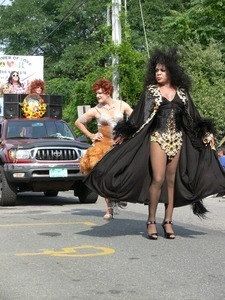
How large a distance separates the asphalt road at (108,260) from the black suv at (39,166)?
316cm

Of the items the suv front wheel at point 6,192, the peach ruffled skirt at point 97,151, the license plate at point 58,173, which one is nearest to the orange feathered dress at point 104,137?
the peach ruffled skirt at point 97,151

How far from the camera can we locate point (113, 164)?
8.20 metres

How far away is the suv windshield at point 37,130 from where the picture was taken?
50.2 ft

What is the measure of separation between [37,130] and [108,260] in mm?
8500

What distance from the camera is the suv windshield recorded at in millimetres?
15289

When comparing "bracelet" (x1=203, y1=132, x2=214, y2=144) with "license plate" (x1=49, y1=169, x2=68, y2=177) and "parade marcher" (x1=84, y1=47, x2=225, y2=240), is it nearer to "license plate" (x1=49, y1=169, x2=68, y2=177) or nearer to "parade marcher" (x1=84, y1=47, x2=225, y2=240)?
"parade marcher" (x1=84, y1=47, x2=225, y2=240)

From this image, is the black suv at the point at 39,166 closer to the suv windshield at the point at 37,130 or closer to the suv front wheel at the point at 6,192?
the suv front wheel at the point at 6,192

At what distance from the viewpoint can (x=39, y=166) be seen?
1416 cm

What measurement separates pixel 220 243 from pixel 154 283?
2.11 metres

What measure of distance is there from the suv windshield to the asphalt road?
4.43 m

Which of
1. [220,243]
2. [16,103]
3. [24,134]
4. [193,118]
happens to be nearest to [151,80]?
[193,118]

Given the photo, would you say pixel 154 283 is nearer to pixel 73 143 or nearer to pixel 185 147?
pixel 185 147

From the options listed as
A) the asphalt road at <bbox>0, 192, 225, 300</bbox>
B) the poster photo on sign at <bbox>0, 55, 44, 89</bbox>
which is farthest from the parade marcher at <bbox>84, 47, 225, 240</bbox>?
the poster photo on sign at <bbox>0, 55, 44, 89</bbox>

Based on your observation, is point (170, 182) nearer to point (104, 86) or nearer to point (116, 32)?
point (104, 86)
